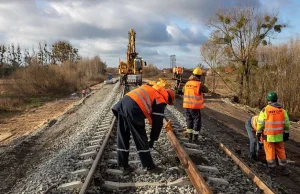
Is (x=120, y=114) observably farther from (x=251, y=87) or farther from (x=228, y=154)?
(x=251, y=87)

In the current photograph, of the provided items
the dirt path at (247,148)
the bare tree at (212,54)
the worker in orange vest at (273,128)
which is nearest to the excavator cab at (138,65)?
the bare tree at (212,54)

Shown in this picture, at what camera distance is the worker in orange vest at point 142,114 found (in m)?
5.32

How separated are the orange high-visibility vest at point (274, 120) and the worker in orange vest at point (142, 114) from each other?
2.47m

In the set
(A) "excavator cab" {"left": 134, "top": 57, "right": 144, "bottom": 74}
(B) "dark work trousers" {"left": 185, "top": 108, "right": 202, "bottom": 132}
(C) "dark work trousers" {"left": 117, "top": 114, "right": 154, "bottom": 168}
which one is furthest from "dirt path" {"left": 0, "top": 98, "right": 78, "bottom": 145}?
(A) "excavator cab" {"left": 134, "top": 57, "right": 144, "bottom": 74}

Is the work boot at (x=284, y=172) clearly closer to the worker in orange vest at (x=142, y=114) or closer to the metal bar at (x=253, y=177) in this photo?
the metal bar at (x=253, y=177)

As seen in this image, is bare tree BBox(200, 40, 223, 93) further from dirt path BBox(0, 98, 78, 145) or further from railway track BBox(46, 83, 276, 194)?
railway track BBox(46, 83, 276, 194)

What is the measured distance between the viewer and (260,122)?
6.93 metres

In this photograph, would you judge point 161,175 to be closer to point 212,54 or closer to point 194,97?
point 194,97

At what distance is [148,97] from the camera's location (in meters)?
5.34

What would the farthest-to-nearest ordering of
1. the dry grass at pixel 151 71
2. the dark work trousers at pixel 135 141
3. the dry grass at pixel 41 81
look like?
the dry grass at pixel 151 71, the dry grass at pixel 41 81, the dark work trousers at pixel 135 141

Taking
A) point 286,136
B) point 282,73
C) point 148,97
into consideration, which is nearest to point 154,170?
point 148,97

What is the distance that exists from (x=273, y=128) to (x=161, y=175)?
2967 millimetres

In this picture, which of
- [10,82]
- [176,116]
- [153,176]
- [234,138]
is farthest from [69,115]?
[10,82]

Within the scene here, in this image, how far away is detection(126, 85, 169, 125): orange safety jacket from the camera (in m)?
5.31
